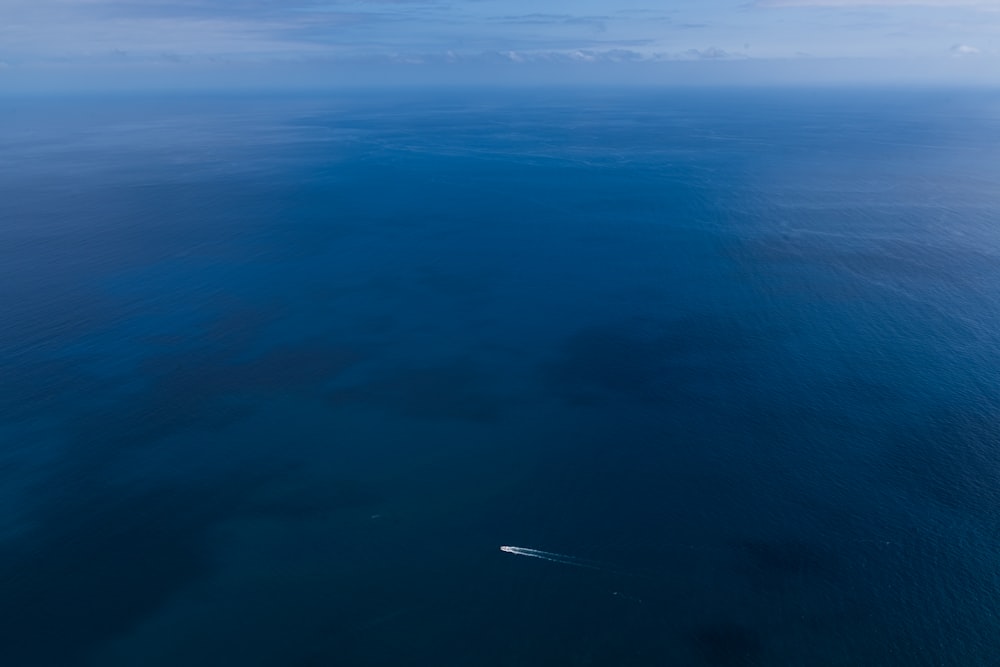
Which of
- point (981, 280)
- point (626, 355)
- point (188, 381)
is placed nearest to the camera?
point (188, 381)

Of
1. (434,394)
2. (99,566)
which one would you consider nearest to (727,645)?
(434,394)

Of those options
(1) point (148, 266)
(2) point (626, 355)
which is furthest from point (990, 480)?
(1) point (148, 266)

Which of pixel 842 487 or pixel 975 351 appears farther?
pixel 975 351

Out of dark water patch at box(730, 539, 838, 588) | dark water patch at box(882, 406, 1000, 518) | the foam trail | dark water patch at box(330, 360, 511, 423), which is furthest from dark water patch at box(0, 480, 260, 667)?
dark water patch at box(882, 406, 1000, 518)

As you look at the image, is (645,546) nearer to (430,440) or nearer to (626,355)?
(430,440)

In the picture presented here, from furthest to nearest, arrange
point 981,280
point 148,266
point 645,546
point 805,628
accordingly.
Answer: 1. point 148,266
2. point 981,280
3. point 645,546
4. point 805,628

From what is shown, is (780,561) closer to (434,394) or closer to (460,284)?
(434,394)

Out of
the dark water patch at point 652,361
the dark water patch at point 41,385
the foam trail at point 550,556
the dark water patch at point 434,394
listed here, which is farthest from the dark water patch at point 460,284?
the foam trail at point 550,556
